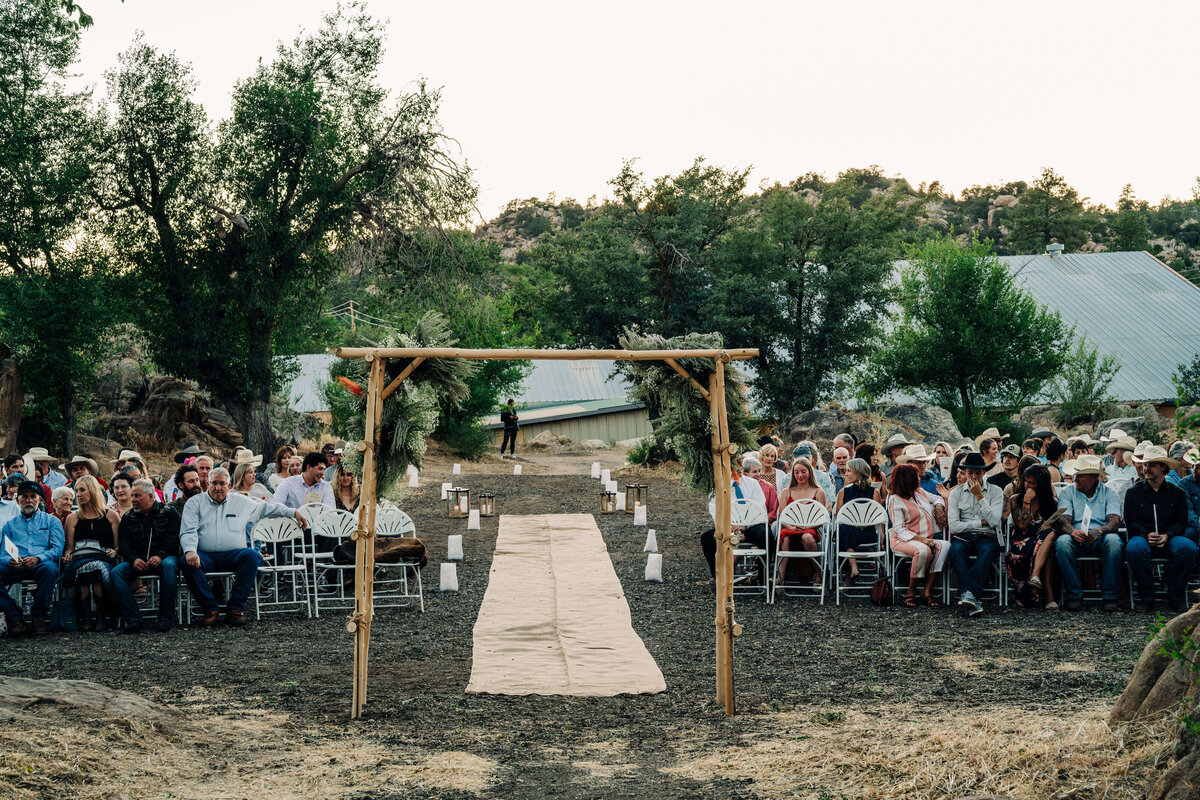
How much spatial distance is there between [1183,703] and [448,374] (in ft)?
17.0

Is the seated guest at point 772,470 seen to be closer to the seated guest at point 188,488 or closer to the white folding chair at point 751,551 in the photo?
the white folding chair at point 751,551

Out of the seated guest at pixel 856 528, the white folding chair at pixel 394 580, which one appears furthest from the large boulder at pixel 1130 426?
the white folding chair at pixel 394 580

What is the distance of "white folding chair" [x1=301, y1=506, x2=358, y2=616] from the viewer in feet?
33.5

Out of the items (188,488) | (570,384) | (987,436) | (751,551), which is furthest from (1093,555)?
(570,384)

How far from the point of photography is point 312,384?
40000 millimetres

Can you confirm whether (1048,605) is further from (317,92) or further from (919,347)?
(919,347)

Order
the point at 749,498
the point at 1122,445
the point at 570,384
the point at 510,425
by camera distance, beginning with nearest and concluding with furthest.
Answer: the point at 749,498, the point at 1122,445, the point at 510,425, the point at 570,384

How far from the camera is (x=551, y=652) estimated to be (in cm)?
857

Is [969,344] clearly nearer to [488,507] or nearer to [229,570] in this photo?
[488,507]

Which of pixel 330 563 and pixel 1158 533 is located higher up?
pixel 1158 533

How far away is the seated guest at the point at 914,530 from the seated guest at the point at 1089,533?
3.75 feet

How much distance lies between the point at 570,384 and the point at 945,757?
39076 mm

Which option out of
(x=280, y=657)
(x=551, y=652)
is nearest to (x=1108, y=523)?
(x=551, y=652)

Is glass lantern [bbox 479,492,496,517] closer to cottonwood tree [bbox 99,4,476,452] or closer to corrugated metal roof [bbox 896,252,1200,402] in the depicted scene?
cottonwood tree [bbox 99,4,476,452]
